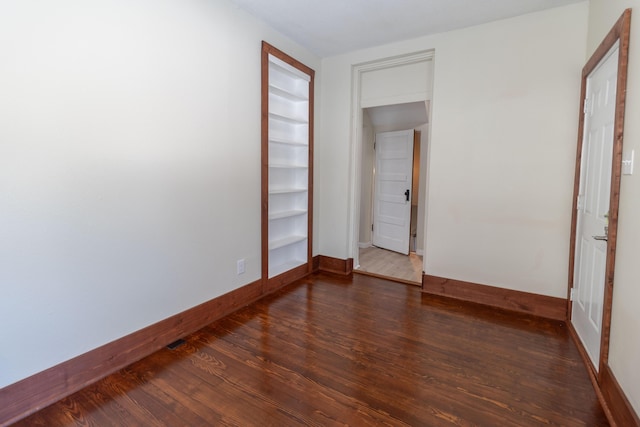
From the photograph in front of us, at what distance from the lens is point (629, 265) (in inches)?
61.9

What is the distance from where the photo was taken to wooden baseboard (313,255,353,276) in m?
3.98

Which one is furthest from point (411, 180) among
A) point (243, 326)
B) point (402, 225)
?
point (243, 326)

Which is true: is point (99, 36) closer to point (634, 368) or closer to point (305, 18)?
point (305, 18)

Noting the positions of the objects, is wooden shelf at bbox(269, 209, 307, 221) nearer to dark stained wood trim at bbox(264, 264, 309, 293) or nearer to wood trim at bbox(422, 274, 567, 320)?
dark stained wood trim at bbox(264, 264, 309, 293)

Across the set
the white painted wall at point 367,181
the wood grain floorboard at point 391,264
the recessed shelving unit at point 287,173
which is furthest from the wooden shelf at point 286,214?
the white painted wall at point 367,181

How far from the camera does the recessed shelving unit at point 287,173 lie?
3.27 metres

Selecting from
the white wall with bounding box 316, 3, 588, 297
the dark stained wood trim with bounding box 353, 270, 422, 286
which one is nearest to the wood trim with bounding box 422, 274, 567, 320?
the white wall with bounding box 316, 3, 588, 297

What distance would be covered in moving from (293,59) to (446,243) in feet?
8.33

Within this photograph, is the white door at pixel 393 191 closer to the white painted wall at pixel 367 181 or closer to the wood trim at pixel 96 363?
the white painted wall at pixel 367 181

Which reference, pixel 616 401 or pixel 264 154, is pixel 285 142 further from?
pixel 616 401

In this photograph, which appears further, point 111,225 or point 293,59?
point 293,59

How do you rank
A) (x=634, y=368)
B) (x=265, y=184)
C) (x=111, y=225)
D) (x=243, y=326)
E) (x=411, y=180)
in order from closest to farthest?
(x=634, y=368) < (x=111, y=225) < (x=243, y=326) < (x=265, y=184) < (x=411, y=180)

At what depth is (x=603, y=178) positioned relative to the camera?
2.04 m

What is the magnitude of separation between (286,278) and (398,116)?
3213 mm
